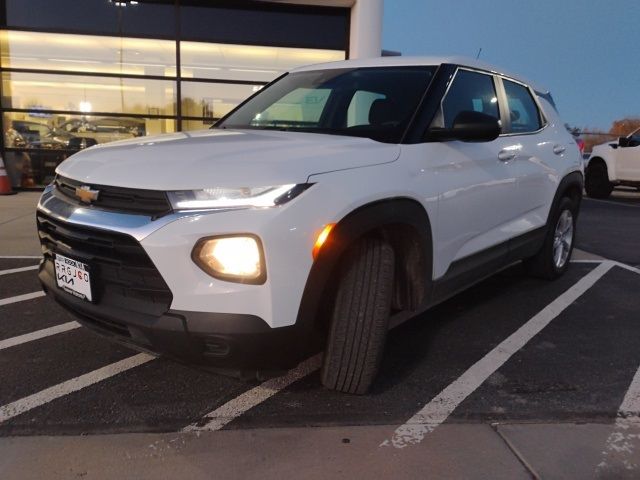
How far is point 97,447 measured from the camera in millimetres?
2328

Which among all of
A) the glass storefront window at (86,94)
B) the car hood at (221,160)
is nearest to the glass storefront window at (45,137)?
the glass storefront window at (86,94)

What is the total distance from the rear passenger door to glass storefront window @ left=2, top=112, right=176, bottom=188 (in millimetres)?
8906

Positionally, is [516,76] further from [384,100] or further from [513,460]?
[513,460]

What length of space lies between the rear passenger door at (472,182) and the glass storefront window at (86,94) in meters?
8.92

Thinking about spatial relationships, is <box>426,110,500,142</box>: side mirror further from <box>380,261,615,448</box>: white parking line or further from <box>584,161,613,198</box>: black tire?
<box>584,161,613,198</box>: black tire

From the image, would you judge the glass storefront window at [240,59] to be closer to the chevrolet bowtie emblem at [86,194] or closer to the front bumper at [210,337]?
the chevrolet bowtie emblem at [86,194]

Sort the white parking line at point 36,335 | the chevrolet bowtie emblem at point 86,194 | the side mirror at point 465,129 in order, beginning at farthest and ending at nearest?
the white parking line at point 36,335
the side mirror at point 465,129
the chevrolet bowtie emblem at point 86,194

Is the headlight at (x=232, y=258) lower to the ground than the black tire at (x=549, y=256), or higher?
higher

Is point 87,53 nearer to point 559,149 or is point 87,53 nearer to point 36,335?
point 36,335

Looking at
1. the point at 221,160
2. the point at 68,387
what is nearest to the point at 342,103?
the point at 221,160

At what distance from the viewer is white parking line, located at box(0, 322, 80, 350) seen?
3385 millimetres

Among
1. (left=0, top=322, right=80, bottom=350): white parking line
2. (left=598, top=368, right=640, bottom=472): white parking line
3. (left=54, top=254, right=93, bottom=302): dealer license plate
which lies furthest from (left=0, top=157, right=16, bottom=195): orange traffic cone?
(left=598, top=368, right=640, bottom=472): white parking line

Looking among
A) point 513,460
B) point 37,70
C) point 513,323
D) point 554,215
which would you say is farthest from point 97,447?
point 37,70

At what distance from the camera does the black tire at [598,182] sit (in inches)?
524
